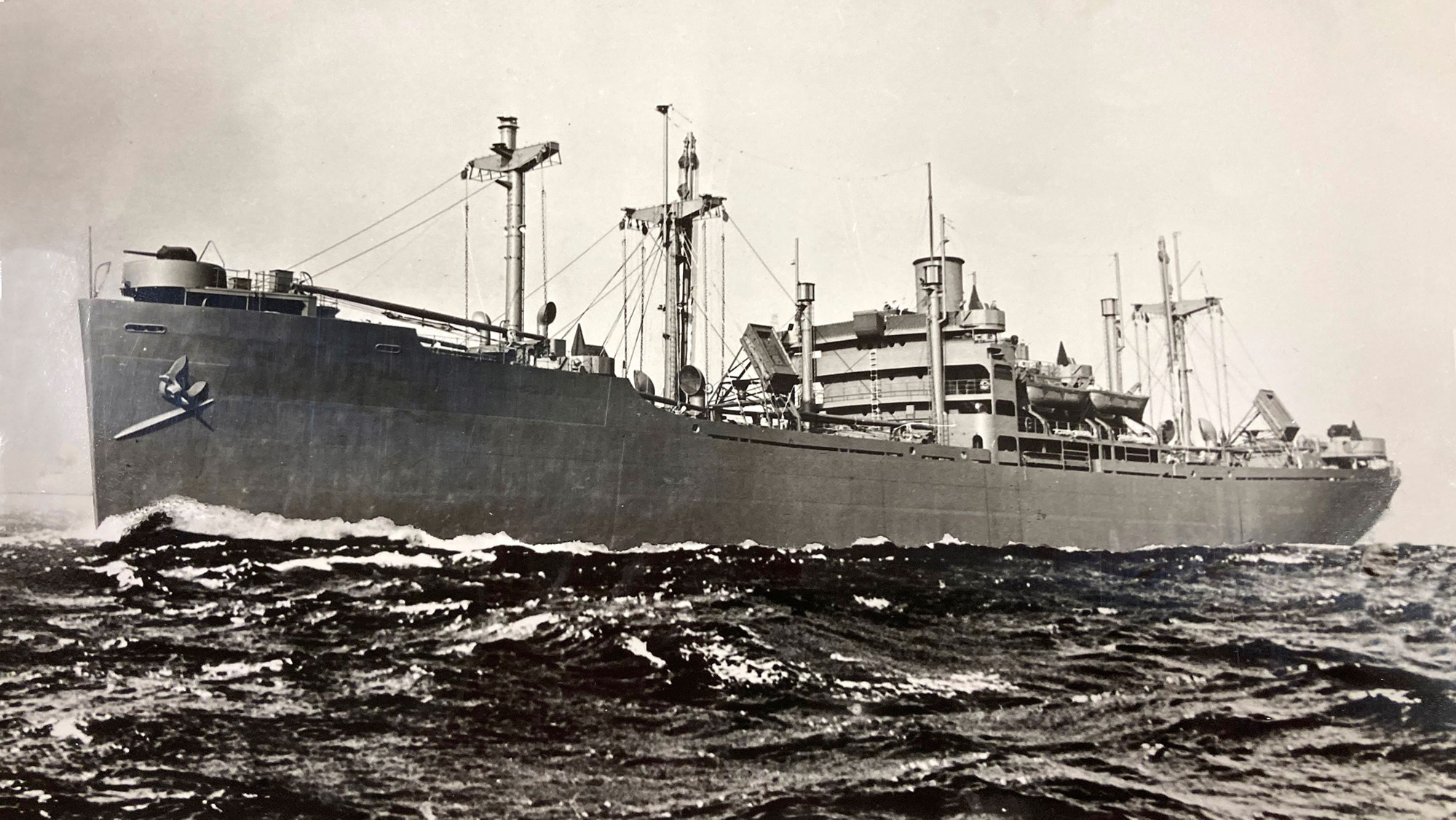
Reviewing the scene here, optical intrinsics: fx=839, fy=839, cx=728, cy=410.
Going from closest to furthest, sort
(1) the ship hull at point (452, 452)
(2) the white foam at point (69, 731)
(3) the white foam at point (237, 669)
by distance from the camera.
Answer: (2) the white foam at point (69, 731) < (3) the white foam at point (237, 669) < (1) the ship hull at point (452, 452)

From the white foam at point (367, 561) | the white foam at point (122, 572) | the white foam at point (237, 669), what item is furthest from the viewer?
the white foam at point (367, 561)

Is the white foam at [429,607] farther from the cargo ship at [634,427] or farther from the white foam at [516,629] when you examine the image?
the cargo ship at [634,427]

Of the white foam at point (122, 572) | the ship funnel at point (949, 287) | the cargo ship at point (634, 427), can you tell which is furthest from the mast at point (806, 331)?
the white foam at point (122, 572)

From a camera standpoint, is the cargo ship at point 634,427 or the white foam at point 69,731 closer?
the white foam at point 69,731

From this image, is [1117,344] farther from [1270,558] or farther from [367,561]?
[367,561]

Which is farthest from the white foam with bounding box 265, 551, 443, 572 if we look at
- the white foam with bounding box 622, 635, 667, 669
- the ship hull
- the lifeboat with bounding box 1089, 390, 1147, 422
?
the lifeboat with bounding box 1089, 390, 1147, 422

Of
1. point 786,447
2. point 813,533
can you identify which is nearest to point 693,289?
point 786,447

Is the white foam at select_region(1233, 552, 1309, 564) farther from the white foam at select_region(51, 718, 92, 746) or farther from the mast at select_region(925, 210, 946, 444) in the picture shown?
the white foam at select_region(51, 718, 92, 746)
